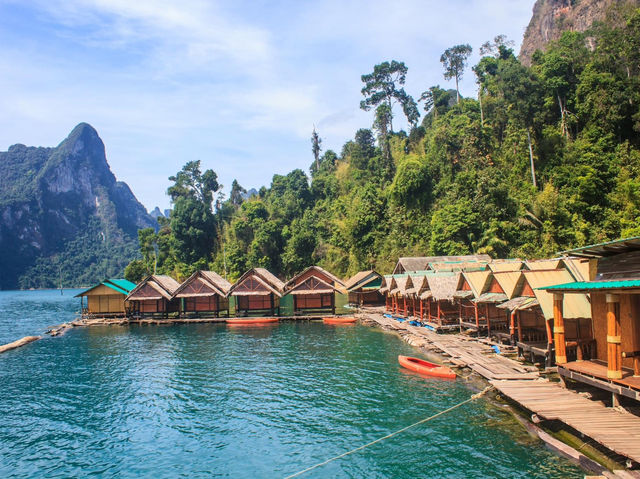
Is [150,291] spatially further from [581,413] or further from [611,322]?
[611,322]

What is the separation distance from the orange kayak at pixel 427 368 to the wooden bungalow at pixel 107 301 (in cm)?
3482

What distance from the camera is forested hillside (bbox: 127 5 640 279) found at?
38844mm

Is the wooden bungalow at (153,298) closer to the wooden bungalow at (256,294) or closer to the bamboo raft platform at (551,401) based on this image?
the wooden bungalow at (256,294)

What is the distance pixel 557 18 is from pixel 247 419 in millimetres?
90139

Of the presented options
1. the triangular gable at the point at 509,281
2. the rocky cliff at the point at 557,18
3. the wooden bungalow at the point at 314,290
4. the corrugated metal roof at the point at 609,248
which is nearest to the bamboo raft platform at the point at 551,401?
the triangular gable at the point at 509,281

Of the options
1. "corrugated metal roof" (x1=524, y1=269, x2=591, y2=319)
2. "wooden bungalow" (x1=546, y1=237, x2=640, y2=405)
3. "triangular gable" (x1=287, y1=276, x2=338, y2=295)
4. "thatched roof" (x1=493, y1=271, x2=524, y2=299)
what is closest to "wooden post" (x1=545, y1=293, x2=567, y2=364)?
"wooden bungalow" (x1=546, y1=237, x2=640, y2=405)

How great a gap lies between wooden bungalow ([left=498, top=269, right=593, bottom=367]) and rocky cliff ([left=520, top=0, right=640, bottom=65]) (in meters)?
53.3

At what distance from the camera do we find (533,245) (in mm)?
41000

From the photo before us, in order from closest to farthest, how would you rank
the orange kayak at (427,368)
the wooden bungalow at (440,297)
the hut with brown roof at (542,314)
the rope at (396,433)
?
the rope at (396,433) < the hut with brown roof at (542,314) < the orange kayak at (427,368) < the wooden bungalow at (440,297)

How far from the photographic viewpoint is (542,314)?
21172mm

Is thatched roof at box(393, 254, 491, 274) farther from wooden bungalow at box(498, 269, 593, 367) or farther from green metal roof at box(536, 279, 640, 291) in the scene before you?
green metal roof at box(536, 279, 640, 291)

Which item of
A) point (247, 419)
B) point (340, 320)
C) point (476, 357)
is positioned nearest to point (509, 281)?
point (476, 357)

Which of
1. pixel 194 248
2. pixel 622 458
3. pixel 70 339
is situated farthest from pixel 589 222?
pixel 194 248

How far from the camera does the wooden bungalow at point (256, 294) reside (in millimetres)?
41562
